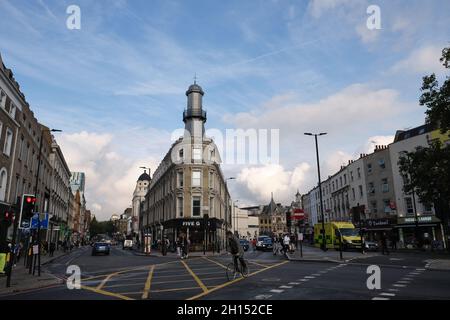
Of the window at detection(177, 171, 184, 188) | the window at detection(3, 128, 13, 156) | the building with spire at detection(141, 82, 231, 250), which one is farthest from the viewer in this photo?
the window at detection(177, 171, 184, 188)

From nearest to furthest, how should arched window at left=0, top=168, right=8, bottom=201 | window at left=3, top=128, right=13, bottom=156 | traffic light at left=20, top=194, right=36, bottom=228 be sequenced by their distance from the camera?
1. traffic light at left=20, top=194, right=36, bottom=228
2. arched window at left=0, top=168, right=8, bottom=201
3. window at left=3, top=128, right=13, bottom=156

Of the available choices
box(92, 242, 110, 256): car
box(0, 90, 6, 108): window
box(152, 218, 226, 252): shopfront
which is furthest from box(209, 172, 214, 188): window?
box(0, 90, 6, 108): window

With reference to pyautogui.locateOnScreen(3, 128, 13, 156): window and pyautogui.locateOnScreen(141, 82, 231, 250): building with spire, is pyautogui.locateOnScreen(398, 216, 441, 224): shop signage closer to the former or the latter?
pyautogui.locateOnScreen(141, 82, 231, 250): building with spire

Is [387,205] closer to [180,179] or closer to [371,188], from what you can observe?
[371,188]

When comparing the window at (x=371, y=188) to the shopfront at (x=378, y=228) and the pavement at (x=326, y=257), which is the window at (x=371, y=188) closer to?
the shopfront at (x=378, y=228)

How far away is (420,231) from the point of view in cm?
4212

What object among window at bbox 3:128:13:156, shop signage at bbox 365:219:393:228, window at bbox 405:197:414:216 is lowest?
shop signage at bbox 365:219:393:228

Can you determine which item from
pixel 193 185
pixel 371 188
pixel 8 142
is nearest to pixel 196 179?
pixel 193 185

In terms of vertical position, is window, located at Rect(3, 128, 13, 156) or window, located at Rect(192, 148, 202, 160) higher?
window, located at Rect(192, 148, 202, 160)

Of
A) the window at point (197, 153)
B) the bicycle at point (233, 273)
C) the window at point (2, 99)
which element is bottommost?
the bicycle at point (233, 273)

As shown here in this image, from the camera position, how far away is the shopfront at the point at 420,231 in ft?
128

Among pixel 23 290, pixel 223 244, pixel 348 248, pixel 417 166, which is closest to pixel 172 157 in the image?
pixel 223 244

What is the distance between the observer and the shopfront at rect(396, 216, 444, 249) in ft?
128

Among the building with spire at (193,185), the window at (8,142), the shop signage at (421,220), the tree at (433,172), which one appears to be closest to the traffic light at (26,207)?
the window at (8,142)
